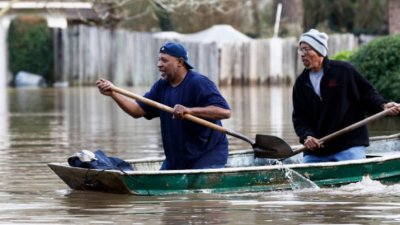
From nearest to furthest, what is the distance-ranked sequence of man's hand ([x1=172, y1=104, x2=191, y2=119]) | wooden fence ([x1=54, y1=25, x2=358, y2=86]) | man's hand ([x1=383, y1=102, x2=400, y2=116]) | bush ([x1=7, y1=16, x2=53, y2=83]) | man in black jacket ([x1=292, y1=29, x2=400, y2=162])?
man's hand ([x1=172, y1=104, x2=191, y2=119]) < man's hand ([x1=383, y1=102, x2=400, y2=116]) < man in black jacket ([x1=292, y1=29, x2=400, y2=162]) < wooden fence ([x1=54, y1=25, x2=358, y2=86]) < bush ([x1=7, y1=16, x2=53, y2=83])

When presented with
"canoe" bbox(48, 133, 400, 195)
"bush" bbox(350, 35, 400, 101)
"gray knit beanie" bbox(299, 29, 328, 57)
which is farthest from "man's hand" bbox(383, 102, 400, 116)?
"bush" bbox(350, 35, 400, 101)

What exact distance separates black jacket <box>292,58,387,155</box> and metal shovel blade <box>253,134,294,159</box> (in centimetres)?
24

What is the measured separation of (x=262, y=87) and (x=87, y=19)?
8.30 metres

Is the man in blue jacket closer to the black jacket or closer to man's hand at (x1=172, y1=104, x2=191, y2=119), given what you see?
man's hand at (x1=172, y1=104, x2=191, y2=119)

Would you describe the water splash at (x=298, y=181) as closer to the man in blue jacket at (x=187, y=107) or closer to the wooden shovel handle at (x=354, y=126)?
the wooden shovel handle at (x=354, y=126)

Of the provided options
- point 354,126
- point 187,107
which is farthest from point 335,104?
point 187,107

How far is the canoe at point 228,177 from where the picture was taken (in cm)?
1295

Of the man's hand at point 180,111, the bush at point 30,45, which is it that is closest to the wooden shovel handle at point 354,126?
the man's hand at point 180,111

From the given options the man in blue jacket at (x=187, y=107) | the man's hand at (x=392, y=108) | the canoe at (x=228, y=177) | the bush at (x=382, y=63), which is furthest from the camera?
the bush at (x=382, y=63)

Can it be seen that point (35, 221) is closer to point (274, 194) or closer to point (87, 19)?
point (274, 194)

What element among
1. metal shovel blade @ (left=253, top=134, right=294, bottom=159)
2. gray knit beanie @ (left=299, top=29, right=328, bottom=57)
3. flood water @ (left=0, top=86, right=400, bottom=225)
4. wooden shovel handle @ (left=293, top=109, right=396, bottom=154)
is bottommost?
flood water @ (left=0, top=86, right=400, bottom=225)

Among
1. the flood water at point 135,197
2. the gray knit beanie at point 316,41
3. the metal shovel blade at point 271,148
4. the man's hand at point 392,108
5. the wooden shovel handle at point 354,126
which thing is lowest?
the flood water at point 135,197

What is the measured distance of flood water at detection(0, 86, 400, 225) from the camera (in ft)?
37.6

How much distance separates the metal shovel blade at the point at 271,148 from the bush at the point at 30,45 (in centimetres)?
3441
